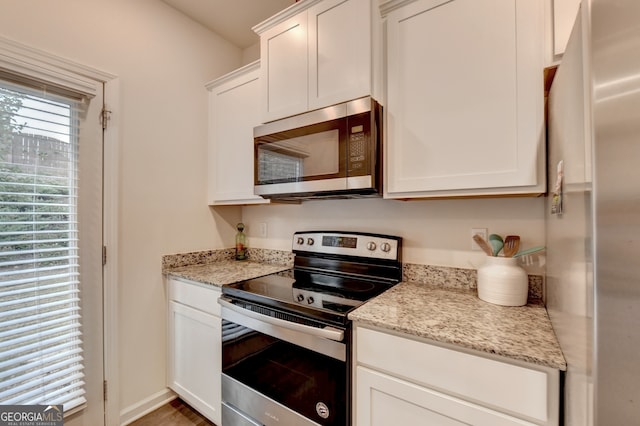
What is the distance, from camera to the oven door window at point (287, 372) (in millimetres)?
1093

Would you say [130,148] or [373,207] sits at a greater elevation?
[130,148]

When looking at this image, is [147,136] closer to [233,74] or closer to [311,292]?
[233,74]

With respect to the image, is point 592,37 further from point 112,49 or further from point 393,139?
point 112,49

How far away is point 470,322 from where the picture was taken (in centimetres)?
97

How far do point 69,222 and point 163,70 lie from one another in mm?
1141

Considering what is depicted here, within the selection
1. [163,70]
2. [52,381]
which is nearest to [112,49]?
[163,70]

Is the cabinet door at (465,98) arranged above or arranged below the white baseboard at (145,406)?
above

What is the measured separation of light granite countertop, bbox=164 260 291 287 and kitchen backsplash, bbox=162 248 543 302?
0.05 meters

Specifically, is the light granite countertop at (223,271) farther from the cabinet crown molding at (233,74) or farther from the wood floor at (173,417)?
the cabinet crown molding at (233,74)

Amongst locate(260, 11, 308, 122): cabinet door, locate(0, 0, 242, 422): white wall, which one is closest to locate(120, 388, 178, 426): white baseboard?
locate(0, 0, 242, 422): white wall

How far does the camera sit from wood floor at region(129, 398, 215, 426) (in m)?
1.71

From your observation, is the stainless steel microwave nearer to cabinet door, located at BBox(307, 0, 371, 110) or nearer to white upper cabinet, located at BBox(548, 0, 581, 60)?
cabinet door, located at BBox(307, 0, 371, 110)

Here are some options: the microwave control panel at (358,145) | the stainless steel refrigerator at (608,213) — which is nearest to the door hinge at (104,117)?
the microwave control panel at (358,145)

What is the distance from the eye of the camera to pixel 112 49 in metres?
1.65
